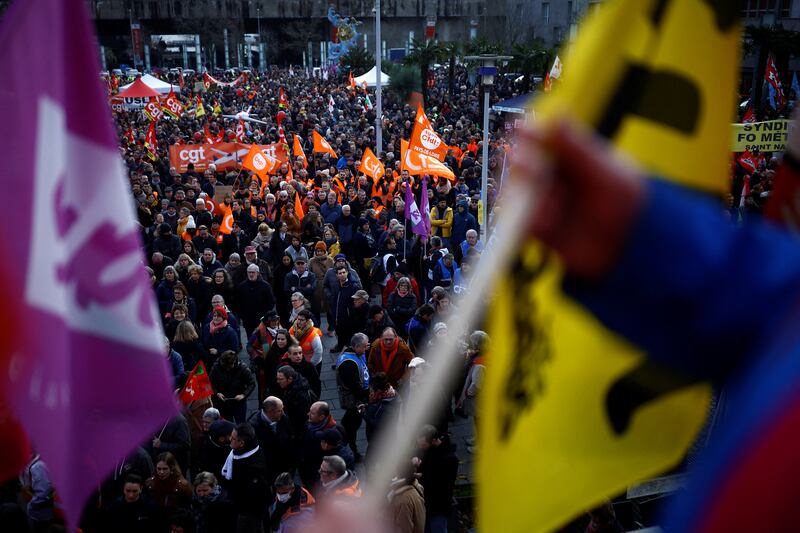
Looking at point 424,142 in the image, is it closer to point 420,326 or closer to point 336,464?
point 420,326

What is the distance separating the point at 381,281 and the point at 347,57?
1591 inches

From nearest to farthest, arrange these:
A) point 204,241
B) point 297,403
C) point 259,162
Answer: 1. point 297,403
2. point 204,241
3. point 259,162

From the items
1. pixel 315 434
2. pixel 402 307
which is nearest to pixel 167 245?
pixel 402 307

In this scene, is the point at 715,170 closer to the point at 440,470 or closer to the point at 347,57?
the point at 440,470

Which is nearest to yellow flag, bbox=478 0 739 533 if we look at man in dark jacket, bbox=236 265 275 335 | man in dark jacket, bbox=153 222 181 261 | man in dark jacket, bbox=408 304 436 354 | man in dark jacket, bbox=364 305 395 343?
man in dark jacket, bbox=408 304 436 354

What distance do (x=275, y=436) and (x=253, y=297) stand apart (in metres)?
3.58

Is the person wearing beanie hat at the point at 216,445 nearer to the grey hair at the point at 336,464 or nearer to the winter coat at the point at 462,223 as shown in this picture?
the grey hair at the point at 336,464

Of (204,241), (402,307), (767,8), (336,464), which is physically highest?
(767,8)

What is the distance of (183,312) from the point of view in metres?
8.29

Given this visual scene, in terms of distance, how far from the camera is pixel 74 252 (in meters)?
2.47

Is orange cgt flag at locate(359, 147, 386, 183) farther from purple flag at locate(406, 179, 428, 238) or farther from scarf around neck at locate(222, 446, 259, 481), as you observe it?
scarf around neck at locate(222, 446, 259, 481)

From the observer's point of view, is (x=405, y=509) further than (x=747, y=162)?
No

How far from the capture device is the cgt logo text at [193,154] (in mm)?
17953

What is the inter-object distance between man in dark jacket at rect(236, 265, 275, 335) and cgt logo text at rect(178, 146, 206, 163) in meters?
9.24
